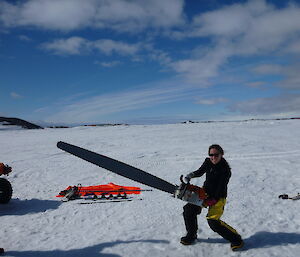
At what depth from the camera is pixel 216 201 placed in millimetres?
3713

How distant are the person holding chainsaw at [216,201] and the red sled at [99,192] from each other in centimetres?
267

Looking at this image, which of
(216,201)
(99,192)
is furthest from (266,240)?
(99,192)

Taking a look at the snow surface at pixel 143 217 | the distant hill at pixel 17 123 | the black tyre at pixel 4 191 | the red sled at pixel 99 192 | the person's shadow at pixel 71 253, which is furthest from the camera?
the distant hill at pixel 17 123

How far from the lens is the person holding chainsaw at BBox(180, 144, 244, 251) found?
3775mm

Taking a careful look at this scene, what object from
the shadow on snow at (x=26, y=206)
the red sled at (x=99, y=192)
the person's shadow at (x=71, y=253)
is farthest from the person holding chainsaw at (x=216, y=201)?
the shadow on snow at (x=26, y=206)

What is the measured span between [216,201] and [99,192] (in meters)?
3.83

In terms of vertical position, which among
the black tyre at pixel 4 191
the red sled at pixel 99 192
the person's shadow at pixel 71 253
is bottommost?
the person's shadow at pixel 71 253

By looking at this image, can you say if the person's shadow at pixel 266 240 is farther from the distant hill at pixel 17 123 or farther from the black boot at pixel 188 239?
the distant hill at pixel 17 123

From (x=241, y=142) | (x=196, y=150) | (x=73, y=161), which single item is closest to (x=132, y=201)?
(x=73, y=161)

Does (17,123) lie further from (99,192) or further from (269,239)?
(269,239)

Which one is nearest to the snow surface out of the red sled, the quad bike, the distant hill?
the quad bike

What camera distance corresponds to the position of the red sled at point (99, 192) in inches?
252

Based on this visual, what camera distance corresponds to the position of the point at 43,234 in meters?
4.58

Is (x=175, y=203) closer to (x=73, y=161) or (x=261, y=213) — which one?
(x=261, y=213)
